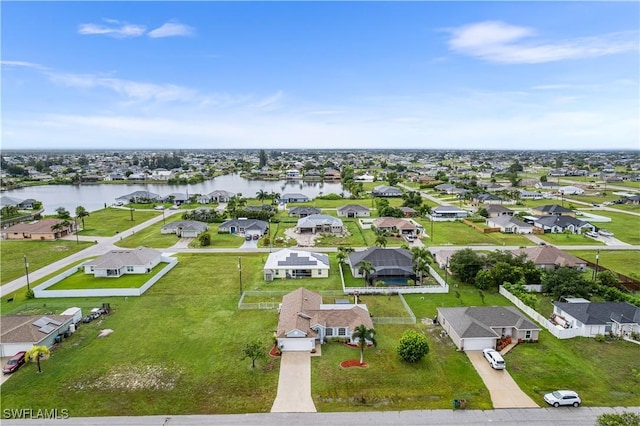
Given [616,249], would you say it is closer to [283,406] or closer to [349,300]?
[349,300]

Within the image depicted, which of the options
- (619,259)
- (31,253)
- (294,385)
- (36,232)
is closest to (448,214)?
(619,259)

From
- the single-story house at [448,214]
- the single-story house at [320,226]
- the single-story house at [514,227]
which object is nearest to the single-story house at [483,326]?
the single-story house at [320,226]

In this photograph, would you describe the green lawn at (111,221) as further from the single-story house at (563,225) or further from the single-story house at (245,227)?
the single-story house at (563,225)

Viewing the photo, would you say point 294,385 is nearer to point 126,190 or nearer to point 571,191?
point 571,191

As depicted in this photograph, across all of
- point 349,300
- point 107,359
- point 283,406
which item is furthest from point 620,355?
point 107,359

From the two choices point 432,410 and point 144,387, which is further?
point 144,387
